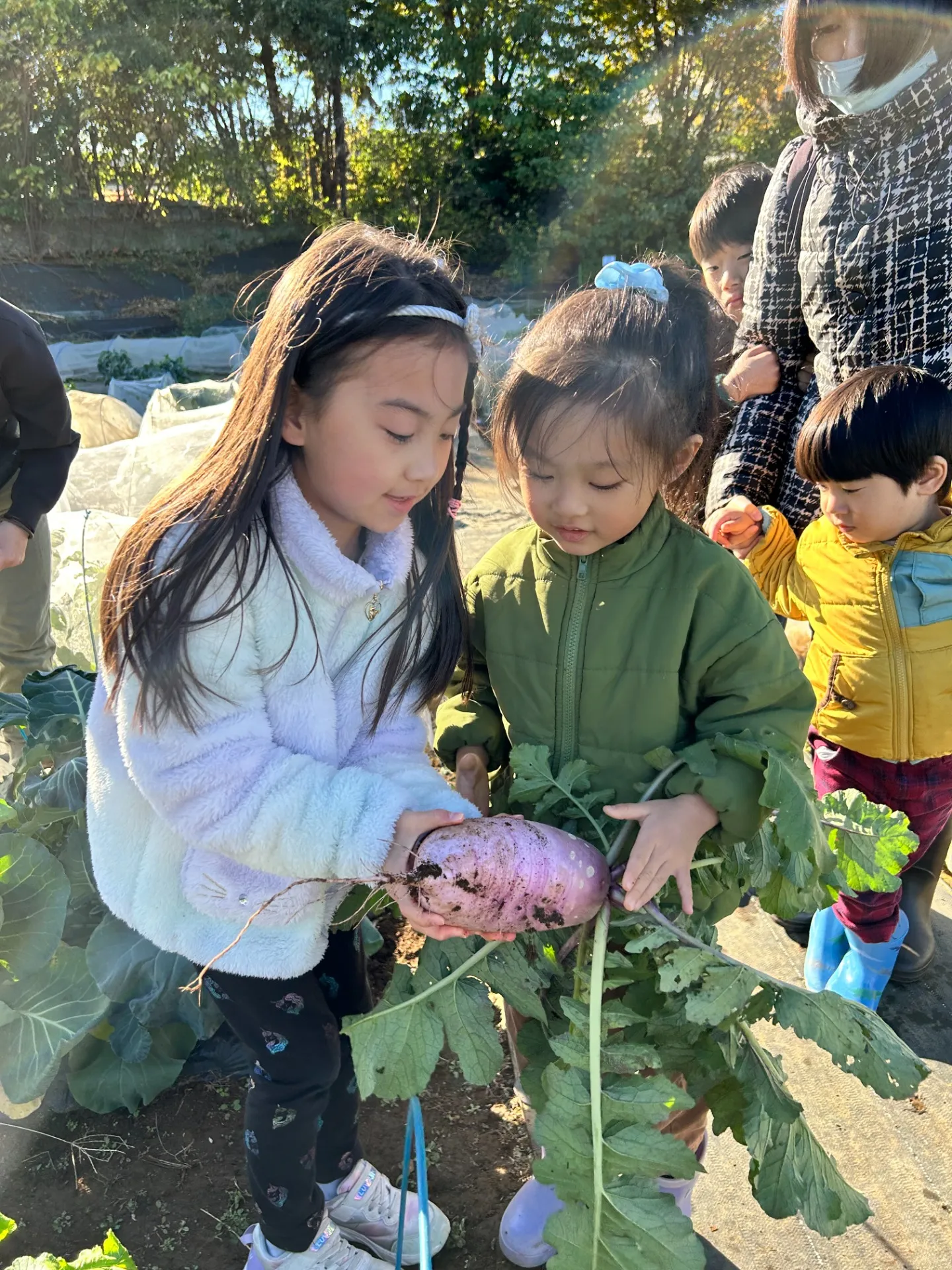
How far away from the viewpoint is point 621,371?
135cm

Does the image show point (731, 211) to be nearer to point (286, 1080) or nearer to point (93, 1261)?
point (286, 1080)

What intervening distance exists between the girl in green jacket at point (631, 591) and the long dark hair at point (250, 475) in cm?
21

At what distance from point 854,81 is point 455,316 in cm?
121

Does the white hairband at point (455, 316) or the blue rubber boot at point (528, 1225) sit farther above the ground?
the white hairband at point (455, 316)

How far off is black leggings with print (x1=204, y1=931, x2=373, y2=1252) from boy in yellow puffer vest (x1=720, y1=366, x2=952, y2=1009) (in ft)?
4.25

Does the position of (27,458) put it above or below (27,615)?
above

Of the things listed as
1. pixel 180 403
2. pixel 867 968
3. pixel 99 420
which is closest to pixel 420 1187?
pixel 867 968

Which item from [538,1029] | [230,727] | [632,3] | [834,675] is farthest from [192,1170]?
[632,3]

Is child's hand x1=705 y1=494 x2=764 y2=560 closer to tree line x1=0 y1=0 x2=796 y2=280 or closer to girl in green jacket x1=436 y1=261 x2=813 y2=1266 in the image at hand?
girl in green jacket x1=436 y1=261 x2=813 y2=1266

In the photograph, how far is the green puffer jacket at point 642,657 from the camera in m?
1.39

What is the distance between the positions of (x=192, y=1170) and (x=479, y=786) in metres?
1.23

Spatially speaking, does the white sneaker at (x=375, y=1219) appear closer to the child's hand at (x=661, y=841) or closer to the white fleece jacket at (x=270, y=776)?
the white fleece jacket at (x=270, y=776)

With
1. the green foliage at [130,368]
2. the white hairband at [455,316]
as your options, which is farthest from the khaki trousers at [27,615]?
the green foliage at [130,368]

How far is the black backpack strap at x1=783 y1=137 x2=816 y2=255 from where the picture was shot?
2.19 m
